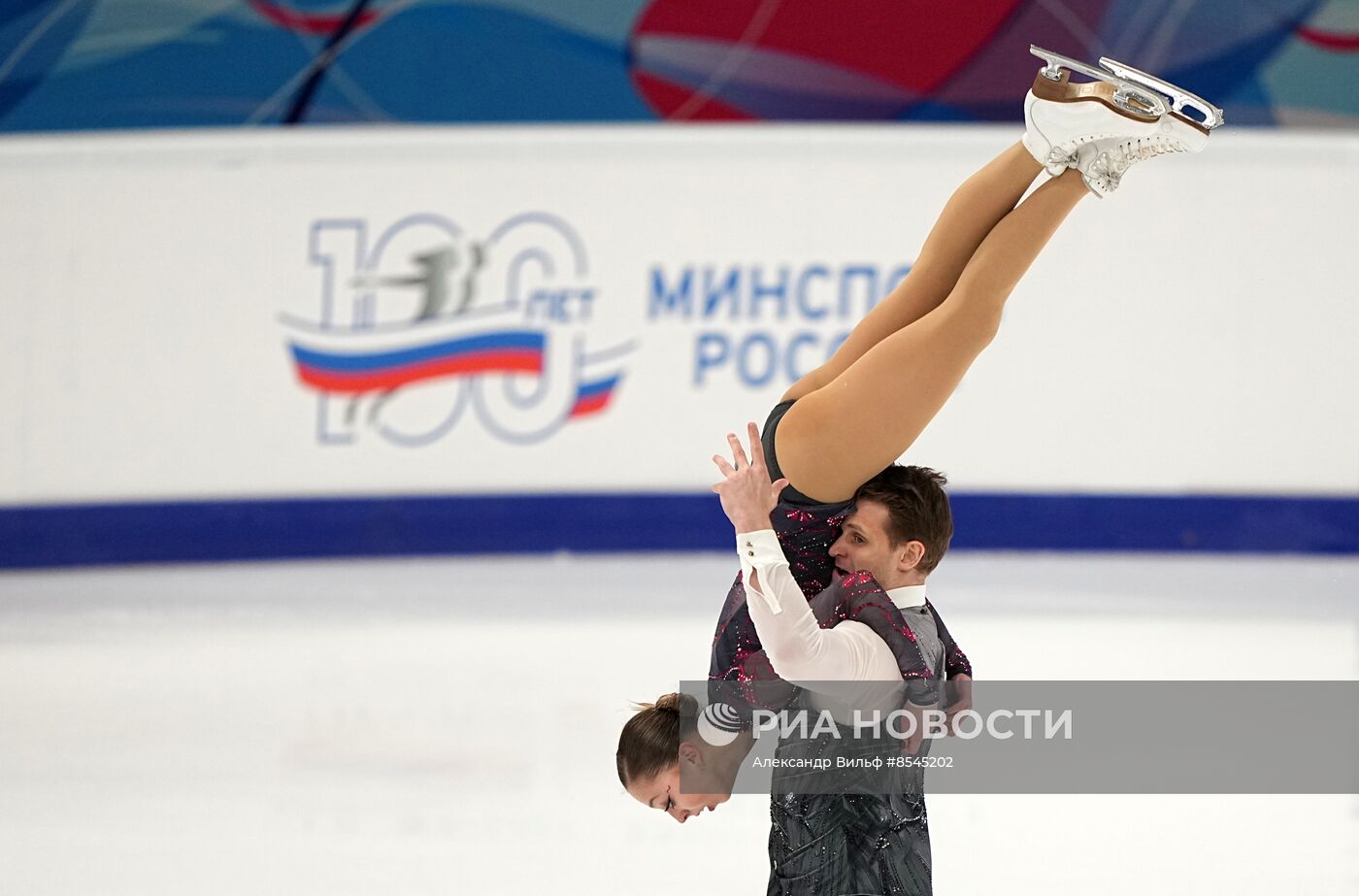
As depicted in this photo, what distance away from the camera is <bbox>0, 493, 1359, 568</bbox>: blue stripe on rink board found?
670 centimetres

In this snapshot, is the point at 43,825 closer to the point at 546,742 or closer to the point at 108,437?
the point at 546,742

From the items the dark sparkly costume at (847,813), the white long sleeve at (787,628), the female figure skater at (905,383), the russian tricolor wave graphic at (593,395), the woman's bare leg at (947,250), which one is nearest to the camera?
the white long sleeve at (787,628)

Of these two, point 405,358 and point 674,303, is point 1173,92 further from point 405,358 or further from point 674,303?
point 405,358

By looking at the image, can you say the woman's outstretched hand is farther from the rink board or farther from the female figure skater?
the rink board

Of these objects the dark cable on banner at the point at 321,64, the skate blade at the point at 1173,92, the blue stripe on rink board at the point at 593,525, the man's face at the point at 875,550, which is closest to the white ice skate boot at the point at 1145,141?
the skate blade at the point at 1173,92

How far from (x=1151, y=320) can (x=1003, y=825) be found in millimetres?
3548

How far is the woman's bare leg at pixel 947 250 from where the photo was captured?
2910 millimetres

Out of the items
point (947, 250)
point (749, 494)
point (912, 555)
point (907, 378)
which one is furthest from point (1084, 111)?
point (749, 494)

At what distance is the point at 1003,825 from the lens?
3.73 metres

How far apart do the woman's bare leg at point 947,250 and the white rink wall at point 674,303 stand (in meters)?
3.71

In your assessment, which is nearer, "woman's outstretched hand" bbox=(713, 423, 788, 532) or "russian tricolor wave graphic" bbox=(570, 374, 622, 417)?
"woman's outstretched hand" bbox=(713, 423, 788, 532)

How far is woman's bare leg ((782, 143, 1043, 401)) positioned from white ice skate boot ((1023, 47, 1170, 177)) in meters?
0.11

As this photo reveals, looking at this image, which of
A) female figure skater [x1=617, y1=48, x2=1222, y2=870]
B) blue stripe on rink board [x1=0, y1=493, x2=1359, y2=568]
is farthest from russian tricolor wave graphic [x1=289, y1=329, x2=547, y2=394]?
female figure skater [x1=617, y1=48, x2=1222, y2=870]

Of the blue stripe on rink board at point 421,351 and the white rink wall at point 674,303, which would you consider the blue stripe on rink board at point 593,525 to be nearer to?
the white rink wall at point 674,303
